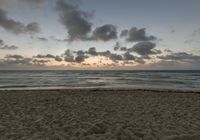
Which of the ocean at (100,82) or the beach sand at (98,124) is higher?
the beach sand at (98,124)

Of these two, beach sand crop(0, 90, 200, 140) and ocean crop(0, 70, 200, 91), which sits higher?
beach sand crop(0, 90, 200, 140)

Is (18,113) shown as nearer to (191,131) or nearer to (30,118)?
(30,118)

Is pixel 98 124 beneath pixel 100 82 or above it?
above

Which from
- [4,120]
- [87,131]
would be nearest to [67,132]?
[87,131]

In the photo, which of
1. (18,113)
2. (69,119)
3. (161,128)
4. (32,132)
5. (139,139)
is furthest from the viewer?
(18,113)

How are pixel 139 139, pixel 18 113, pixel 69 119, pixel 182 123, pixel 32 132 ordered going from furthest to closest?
pixel 18 113, pixel 69 119, pixel 182 123, pixel 32 132, pixel 139 139

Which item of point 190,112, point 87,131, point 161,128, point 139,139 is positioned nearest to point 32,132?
point 87,131

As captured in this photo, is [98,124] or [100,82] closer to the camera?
[98,124]

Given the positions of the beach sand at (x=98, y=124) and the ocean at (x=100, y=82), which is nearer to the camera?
the beach sand at (x=98, y=124)

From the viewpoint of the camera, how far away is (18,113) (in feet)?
31.6

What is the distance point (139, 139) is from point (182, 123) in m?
2.61

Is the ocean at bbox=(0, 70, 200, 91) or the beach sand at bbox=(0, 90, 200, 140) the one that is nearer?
the beach sand at bbox=(0, 90, 200, 140)

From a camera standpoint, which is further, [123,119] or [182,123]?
[123,119]

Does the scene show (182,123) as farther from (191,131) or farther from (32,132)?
(32,132)
